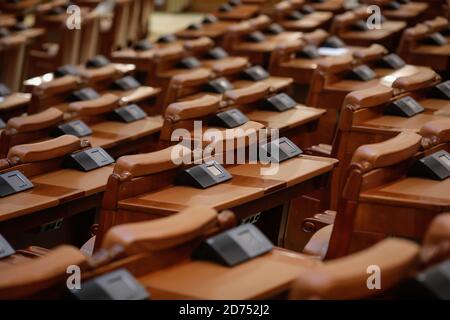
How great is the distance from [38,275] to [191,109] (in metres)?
1.51

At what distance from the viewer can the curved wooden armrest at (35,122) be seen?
9.79ft

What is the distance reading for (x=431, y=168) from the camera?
2.38m

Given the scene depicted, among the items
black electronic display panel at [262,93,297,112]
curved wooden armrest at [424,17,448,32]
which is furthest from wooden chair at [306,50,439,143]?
curved wooden armrest at [424,17,448,32]

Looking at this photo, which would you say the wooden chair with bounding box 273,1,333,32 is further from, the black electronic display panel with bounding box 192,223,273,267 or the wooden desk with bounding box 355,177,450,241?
the black electronic display panel with bounding box 192,223,273,267

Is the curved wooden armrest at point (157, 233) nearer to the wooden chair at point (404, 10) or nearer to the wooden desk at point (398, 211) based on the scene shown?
the wooden desk at point (398, 211)

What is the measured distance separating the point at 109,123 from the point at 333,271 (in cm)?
198

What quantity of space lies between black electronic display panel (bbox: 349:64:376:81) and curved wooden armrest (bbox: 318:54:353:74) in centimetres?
3

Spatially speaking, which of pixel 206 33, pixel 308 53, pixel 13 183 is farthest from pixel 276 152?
pixel 206 33

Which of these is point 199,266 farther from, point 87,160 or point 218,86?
point 218,86

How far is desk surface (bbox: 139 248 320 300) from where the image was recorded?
164 cm

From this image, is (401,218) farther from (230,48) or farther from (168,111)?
(230,48)

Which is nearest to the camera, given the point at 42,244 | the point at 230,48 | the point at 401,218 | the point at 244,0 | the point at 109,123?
the point at 401,218
